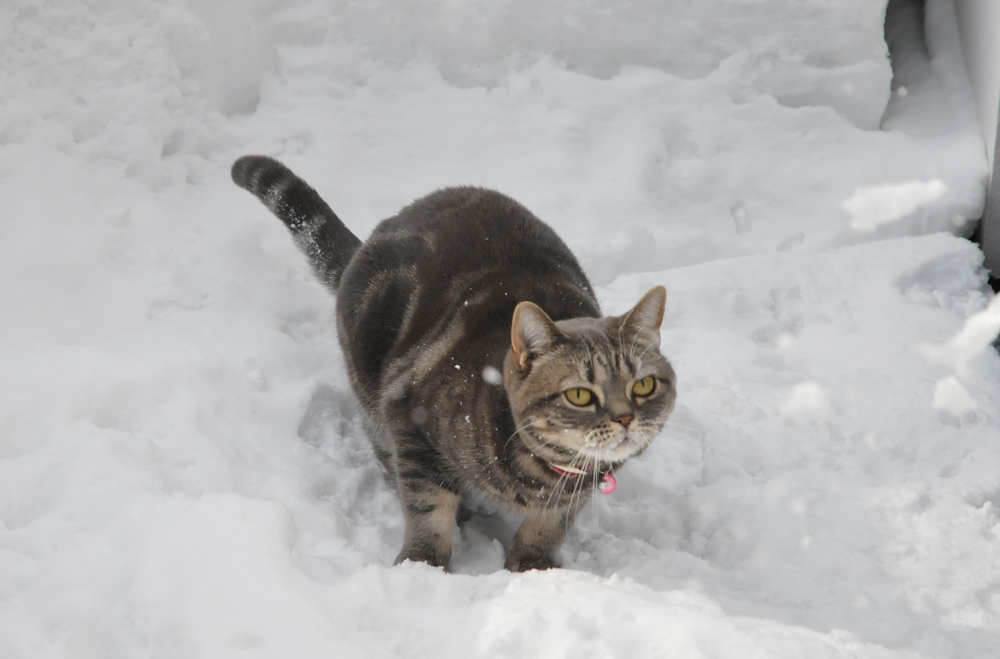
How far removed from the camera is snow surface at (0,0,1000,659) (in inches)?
79.9

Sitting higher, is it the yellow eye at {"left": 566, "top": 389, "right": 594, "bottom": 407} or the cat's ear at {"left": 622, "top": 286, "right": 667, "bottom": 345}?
the cat's ear at {"left": 622, "top": 286, "right": 667, "bottom": 345}

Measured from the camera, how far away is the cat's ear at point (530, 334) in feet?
7.46

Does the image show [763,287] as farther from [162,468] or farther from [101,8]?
[101,8]

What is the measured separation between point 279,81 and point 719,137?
2.42m

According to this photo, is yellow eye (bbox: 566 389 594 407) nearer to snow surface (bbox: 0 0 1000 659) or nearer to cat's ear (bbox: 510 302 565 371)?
cat's ear (bbox: 510 302 565 371)

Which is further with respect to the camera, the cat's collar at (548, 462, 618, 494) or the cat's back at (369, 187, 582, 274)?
the cat's back at (369, 187, 582, 274)

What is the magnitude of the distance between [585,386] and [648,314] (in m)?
0.31

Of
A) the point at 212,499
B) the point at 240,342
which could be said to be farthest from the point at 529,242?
the point at 212,499

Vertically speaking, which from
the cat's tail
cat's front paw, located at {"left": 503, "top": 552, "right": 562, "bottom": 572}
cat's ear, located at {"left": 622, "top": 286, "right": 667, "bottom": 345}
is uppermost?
cat's ear, located at {"left": 622, "top": 286, "right": 667, "bottom": 345}

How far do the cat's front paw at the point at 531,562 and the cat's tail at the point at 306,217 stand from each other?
1.37 m

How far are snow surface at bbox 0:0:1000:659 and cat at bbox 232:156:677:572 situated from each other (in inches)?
9.2

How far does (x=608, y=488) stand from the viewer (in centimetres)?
255

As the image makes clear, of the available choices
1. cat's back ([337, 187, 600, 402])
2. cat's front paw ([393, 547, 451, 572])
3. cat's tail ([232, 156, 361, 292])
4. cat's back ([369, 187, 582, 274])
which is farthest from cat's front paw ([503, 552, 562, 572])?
cat's tail ([232, 156, 361, 292])

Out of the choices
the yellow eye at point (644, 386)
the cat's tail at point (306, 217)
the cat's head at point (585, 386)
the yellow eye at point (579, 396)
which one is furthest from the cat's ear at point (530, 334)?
the cat's tail at point (306, 217)
